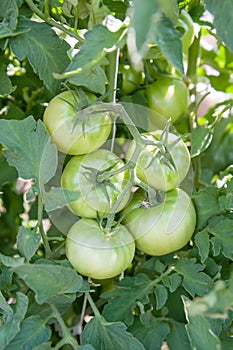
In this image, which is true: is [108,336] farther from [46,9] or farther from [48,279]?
[46,9]

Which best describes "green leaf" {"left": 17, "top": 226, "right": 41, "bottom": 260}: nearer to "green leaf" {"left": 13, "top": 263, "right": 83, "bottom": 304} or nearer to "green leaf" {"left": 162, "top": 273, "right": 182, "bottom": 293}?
"green leaf" {"left": 13, "top": 263, "right": 83, "bottom": 304}

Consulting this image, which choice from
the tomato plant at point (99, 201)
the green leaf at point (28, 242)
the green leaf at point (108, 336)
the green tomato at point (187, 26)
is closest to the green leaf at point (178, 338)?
the tomato plant at point (99, 201)

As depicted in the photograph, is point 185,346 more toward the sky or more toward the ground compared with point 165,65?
more toward the ground

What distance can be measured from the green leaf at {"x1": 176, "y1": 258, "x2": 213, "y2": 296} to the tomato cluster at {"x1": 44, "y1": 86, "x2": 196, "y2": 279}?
26 millimetres

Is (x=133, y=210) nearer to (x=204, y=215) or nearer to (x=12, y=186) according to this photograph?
(x=204, y=215)

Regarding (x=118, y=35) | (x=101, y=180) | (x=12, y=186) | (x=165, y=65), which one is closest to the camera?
(x=118, y=35)

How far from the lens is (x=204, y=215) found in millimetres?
629

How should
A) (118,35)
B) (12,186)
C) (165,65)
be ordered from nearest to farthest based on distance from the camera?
(118,35) < (165,65) < (12,186)

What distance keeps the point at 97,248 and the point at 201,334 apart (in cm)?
14

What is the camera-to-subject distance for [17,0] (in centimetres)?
58

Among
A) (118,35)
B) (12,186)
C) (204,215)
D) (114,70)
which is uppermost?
(118,35)

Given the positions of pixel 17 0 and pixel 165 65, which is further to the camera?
pixel 165 65

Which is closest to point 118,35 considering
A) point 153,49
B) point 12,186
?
point 153,49

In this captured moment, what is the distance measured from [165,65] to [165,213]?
0.82ft
